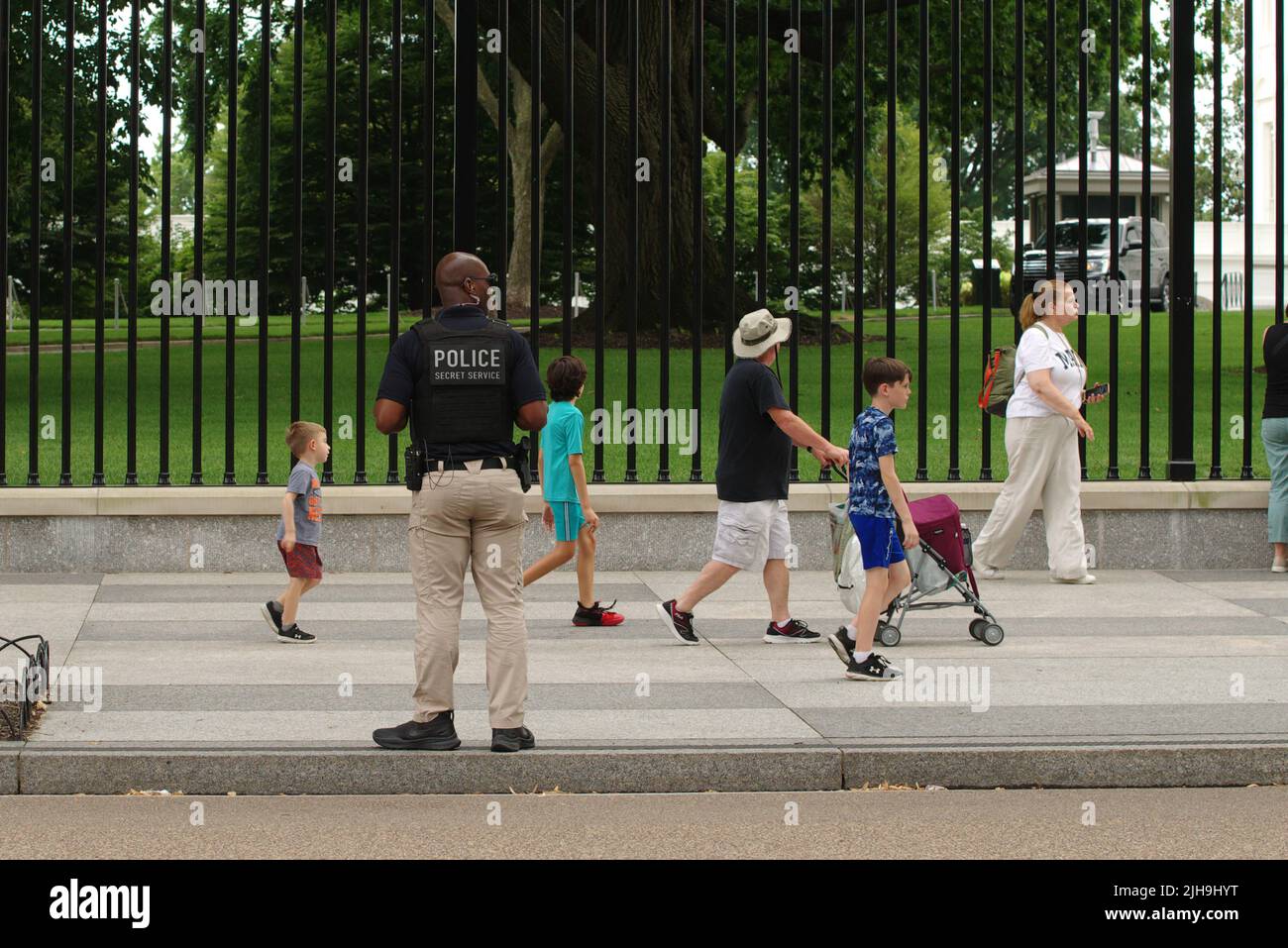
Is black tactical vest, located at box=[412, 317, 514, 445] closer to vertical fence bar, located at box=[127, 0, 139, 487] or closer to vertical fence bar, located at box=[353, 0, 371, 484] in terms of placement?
vertical fence bar, located at box=[353, 0, 371, 484]

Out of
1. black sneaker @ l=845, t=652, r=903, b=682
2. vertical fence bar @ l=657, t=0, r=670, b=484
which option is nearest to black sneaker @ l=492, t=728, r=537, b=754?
black sneaker @ l=845, t=652, r=903, b=682

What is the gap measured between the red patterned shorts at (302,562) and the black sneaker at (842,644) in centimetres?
265

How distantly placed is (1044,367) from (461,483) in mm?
5675

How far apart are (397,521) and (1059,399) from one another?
419 centimetres

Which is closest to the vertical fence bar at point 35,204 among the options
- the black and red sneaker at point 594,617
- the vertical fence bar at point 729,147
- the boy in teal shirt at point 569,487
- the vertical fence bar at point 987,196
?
the boy in teal shirt at point 569,487

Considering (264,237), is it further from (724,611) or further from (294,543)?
(724,611)

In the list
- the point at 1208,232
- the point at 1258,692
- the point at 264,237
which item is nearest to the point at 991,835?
the point at 1258,692

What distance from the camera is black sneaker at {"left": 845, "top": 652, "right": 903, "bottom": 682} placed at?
817 centimetres

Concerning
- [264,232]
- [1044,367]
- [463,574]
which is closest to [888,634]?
[1044,367]

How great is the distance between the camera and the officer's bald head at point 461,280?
6.70 meters

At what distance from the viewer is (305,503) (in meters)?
9.26

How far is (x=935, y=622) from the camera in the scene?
402 inches

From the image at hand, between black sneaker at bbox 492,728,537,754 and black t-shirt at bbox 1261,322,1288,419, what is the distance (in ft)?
22.4

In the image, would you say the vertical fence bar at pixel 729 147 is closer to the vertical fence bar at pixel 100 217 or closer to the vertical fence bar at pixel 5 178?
the vertical fence bar at pixel 100 217
